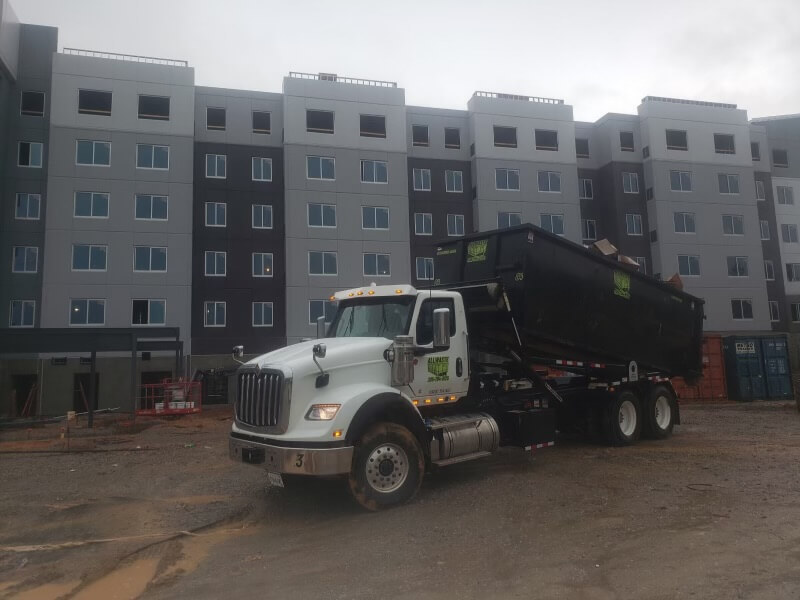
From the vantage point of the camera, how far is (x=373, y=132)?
39.1 m

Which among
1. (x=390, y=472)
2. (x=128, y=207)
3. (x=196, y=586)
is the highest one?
(x=128, y=207)

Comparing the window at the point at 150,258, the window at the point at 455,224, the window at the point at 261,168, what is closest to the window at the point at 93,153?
the window at the point at 150,258

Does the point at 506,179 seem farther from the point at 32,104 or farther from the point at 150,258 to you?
the point at 32,104

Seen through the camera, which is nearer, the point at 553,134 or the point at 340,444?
the point at 340,444

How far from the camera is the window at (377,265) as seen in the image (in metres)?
38.0

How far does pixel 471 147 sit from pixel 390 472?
36.4 m

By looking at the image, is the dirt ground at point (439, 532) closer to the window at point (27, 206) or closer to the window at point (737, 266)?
the window at point (27, 206)

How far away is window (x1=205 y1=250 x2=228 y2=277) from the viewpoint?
36.4 meters

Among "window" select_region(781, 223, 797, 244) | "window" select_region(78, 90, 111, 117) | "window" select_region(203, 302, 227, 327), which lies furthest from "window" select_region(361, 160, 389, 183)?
"window" select_region(781, 223, 797, 244)

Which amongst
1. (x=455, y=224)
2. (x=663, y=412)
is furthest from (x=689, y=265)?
(x=663, y=412)

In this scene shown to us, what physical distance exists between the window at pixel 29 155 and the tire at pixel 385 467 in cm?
3535

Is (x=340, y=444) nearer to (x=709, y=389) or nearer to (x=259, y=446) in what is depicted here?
(x=259, y=446)

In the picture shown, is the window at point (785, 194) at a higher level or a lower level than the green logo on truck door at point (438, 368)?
higher

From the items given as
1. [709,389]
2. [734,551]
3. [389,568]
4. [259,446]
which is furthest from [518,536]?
[709,389]
